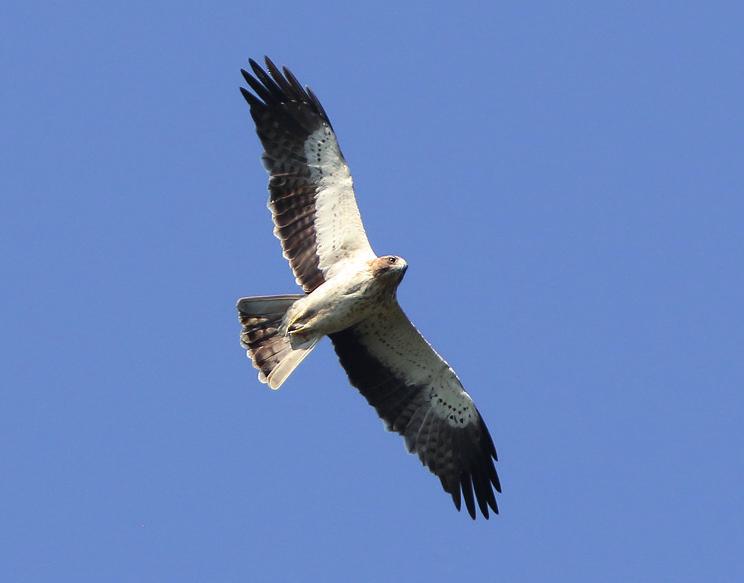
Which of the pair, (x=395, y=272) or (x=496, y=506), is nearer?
(x=395, y=272)

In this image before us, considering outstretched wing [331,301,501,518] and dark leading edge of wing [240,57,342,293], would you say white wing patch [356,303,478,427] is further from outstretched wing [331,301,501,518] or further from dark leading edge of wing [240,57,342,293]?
dark leading edge of wing [240,57,342,293]

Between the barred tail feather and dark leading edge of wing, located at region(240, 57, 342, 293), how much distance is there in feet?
1.33

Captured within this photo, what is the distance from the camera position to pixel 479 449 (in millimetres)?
14398

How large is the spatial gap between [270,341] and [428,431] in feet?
6.68

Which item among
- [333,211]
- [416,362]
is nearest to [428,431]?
[416,362]

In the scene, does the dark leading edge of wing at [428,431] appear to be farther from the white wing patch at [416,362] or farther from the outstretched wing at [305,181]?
the outstretched wing at [305,181]

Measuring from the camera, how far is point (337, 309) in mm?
13266

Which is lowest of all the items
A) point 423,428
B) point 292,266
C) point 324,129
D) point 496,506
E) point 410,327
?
point 496,506

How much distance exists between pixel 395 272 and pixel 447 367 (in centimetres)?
152

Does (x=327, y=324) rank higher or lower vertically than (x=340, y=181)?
lower

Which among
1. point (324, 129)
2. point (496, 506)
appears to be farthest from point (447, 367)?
point (324, 129)

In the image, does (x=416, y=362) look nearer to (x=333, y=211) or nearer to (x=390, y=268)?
(x=390, y=268)

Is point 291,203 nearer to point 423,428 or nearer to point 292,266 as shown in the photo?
point 292,266

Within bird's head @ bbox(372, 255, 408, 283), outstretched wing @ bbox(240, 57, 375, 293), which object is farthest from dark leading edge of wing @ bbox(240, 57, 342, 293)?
bird's head @ bbox(372, 255, 408, 283)
